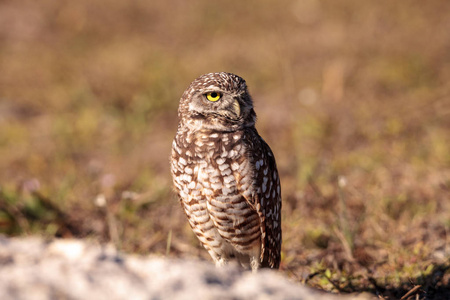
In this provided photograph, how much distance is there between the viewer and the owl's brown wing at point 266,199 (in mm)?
2656

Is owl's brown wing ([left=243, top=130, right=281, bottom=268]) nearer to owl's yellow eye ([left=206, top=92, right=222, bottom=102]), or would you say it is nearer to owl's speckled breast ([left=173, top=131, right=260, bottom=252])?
owl's speckled breast ([left=173, top=131, right=260, bottom=252])

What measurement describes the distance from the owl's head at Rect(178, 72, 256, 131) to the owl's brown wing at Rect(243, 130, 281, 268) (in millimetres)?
154

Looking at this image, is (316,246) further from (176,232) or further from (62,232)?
(62,232)

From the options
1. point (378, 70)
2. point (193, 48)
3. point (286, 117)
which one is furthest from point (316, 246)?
point (193, 48)

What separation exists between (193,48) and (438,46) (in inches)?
177

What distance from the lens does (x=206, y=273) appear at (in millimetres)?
1562

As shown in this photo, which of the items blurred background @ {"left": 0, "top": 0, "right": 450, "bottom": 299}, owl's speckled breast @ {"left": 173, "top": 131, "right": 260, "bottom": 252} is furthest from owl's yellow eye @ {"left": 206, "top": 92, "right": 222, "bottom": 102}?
blurred background @ {"left": 0, "top": 0, "right": 450, "bottom": 299}

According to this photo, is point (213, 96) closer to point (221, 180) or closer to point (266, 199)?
point (221, 180)

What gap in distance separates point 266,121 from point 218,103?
3518 millimetres

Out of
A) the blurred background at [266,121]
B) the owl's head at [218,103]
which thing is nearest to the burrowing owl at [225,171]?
the owl's head at [218,103]

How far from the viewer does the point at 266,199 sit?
8.95ft

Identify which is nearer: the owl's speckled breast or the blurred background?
the owl's speckled breast

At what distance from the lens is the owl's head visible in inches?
106

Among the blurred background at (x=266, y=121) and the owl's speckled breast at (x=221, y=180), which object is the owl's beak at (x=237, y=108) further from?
the blurred background at (x=266, y=121)
